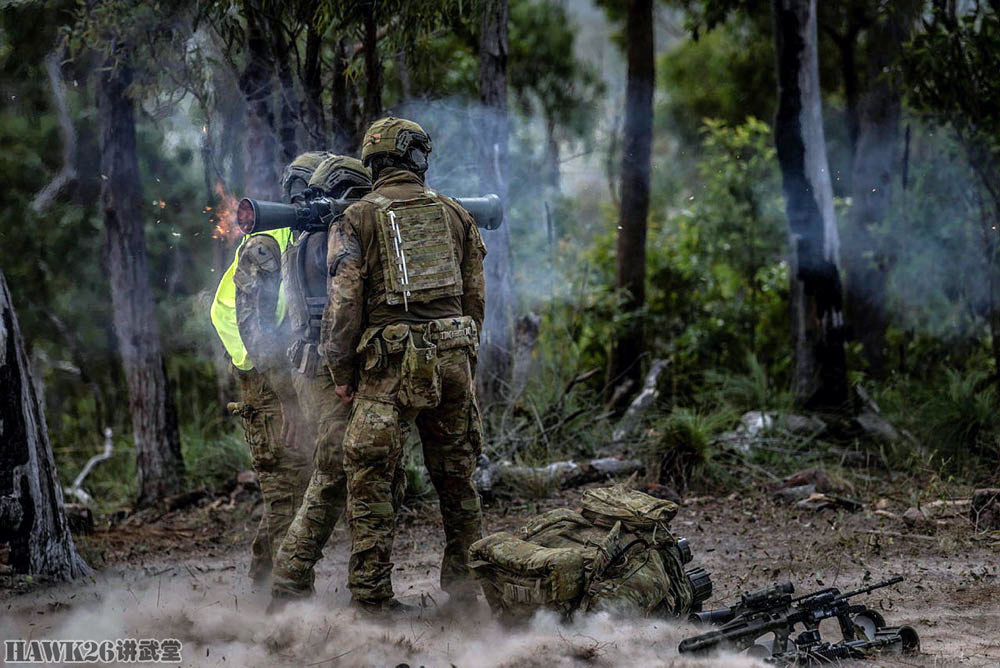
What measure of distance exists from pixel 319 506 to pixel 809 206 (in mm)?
5558

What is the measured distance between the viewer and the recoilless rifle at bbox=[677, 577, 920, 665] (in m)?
3.53

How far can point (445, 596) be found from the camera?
15.6 ft

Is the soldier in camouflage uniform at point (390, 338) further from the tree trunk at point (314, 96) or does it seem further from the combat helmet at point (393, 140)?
the tree trunk at point (314, 96)

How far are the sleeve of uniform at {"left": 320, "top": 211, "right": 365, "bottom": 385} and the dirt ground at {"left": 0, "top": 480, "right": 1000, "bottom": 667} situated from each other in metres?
1.18

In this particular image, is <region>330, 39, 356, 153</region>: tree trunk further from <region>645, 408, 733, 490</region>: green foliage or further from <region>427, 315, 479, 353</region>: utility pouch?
<region>645, 408, 733, 490</region>: green foliage

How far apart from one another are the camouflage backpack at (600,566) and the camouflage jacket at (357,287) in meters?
1.06

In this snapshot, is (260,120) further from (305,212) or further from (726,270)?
(726,270)

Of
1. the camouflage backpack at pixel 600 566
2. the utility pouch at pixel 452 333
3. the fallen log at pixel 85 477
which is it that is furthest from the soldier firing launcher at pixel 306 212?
the fallen log at pixel 85 477

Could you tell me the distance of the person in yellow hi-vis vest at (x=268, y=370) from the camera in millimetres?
4609

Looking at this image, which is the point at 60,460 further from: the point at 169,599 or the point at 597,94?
A: the point at 597,94

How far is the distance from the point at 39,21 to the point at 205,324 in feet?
10.8

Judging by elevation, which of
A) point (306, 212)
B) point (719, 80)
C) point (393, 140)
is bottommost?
point (306, 212)

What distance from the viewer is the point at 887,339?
10531mm

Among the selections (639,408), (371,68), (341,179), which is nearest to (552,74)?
(639,408)
